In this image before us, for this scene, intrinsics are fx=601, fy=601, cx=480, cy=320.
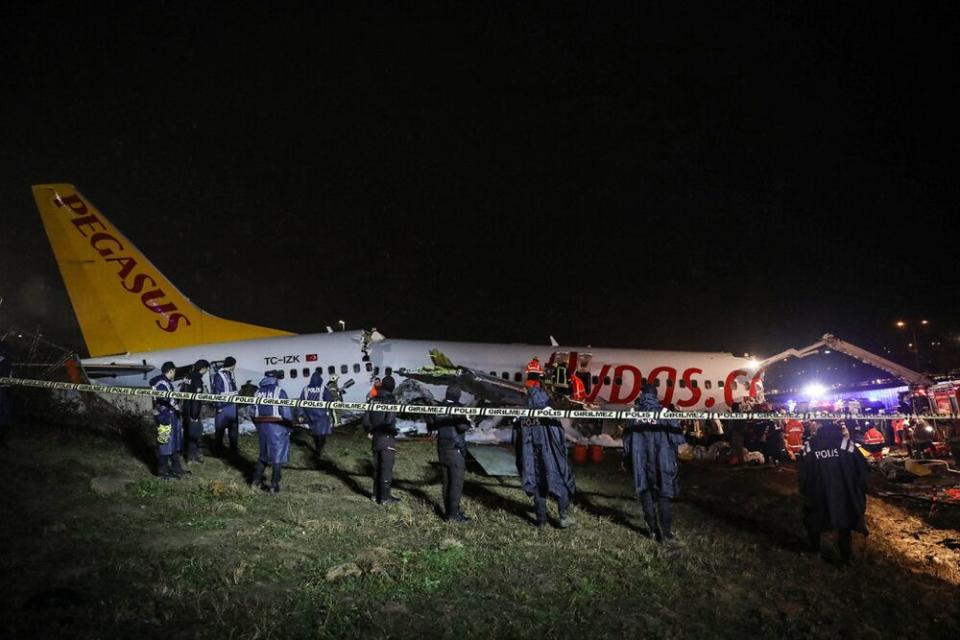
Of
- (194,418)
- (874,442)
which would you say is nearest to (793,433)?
(874,442)

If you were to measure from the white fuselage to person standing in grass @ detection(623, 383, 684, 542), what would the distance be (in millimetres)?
12391

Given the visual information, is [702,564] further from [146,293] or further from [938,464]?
[146,293]

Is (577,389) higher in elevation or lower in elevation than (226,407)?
higher

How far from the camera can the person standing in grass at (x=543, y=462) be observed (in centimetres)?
872

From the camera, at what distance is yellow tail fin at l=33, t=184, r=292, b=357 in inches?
728

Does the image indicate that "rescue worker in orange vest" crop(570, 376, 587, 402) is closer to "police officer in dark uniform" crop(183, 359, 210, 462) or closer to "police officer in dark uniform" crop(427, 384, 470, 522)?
"police officer in dark uniform" crop(427, 384, 470, 522)

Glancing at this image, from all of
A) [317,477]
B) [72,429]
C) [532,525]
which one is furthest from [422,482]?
[72,429]

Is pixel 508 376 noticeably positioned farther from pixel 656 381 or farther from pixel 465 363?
pixel 656 381

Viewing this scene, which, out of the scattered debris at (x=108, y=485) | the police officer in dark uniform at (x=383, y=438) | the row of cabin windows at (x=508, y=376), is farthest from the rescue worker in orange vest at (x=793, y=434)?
the scattered debris at (x=108, y=485)

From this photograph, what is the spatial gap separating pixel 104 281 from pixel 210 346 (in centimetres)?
378

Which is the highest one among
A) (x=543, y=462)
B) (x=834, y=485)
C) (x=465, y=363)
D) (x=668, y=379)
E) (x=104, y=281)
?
(x=104, y=281)

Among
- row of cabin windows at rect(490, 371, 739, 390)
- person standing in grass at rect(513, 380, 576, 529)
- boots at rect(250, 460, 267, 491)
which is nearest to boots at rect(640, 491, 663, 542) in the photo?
person standing in grass at rect(513, 380, 576, 529)

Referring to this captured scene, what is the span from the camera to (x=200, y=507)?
8383 mm

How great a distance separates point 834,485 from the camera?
7922 millimetres
